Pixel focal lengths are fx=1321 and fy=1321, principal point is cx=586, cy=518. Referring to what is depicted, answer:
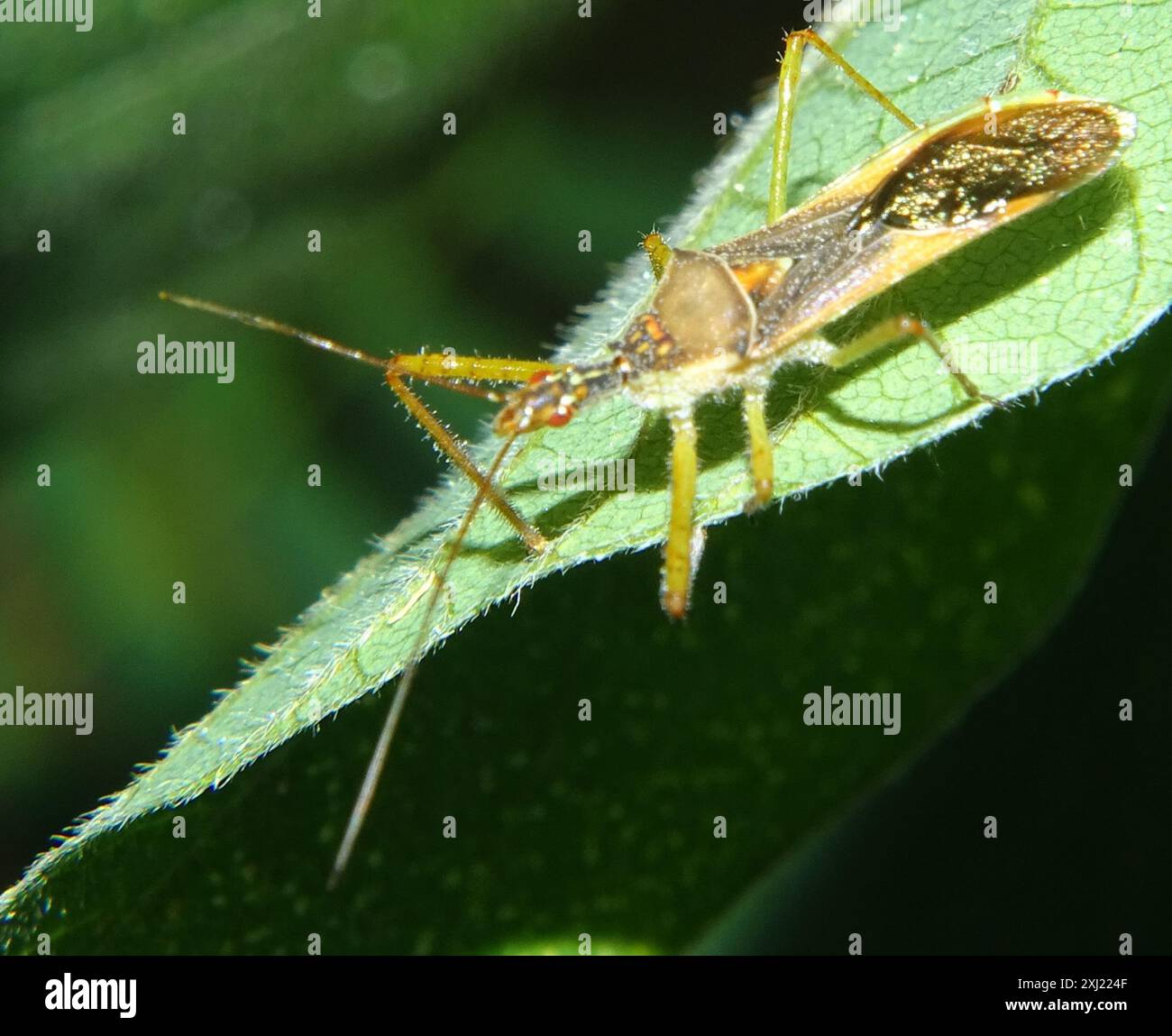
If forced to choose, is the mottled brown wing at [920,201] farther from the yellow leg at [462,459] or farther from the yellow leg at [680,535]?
the yellow leg at [462,459]

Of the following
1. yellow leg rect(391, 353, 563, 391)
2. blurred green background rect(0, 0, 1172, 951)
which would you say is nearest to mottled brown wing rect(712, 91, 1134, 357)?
yellow leg rect(391, 353, 563, 391)

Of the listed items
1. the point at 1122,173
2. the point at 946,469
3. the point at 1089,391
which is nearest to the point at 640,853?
the point at 946,469

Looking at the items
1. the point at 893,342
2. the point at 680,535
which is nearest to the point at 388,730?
the point at 680,535

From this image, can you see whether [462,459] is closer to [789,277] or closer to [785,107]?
[789,277]

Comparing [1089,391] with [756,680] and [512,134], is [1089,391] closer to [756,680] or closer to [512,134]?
[756,680]

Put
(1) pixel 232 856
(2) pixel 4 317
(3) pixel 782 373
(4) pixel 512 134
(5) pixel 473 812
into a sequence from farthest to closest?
1. (4) pixel 512 134
2. (2) pixel 4 317
3. (3) pixel 782 373
4. (5) pixel 473 812
5. (1) pixel 232 856

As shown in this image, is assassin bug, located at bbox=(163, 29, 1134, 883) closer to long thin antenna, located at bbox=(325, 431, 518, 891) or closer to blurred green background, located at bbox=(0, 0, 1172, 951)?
long thin antenna, located at bbox=(325, 431, 518, 891)

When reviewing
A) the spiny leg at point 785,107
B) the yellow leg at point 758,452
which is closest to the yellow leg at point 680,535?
the yellow leg at point 758,452
